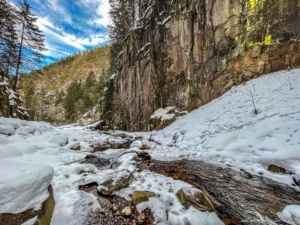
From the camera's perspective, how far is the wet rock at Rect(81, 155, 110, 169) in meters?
5.98

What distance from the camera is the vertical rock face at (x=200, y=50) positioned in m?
10.1

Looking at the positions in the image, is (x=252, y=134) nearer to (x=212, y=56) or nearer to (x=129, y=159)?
(x=129, y=159)

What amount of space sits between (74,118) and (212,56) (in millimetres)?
42685

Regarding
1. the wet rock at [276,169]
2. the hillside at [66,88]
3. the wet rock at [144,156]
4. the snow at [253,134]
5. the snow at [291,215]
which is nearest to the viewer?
the snow at [291,215]

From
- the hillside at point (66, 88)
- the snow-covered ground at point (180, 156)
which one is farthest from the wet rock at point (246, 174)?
the hillside at point (66, 88)

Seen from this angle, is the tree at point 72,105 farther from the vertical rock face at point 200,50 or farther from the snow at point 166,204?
the snow at point 166,204

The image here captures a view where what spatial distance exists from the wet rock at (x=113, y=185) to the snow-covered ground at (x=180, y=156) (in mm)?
130

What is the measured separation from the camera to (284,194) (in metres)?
3.63

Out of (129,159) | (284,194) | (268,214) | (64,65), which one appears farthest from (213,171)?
(64,65)

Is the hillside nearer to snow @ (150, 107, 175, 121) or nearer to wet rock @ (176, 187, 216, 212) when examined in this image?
snow @ (150, 107, 175, 121)

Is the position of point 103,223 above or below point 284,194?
below

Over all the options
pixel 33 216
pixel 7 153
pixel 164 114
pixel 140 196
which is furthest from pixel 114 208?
pixel 164 114

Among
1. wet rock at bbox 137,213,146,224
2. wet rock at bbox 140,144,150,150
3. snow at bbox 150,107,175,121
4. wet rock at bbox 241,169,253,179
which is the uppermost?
snow at bbox 150,107,175,121

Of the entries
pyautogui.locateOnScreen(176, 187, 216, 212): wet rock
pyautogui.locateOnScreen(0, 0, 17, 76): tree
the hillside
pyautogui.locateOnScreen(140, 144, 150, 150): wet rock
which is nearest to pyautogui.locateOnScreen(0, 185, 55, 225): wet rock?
pyautogui.locateOnScreen(176, 187, 216, 212): wet rock
